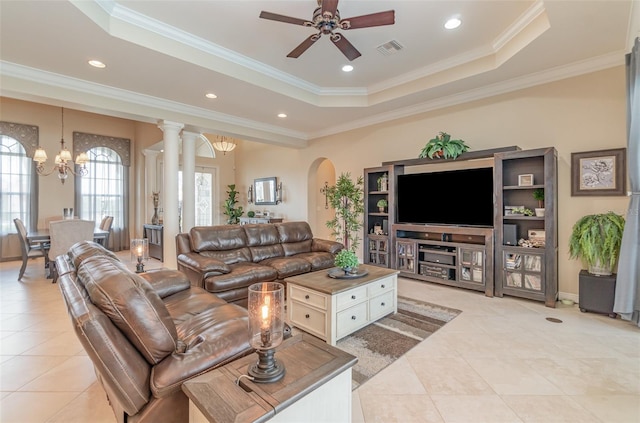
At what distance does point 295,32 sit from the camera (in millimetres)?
3270

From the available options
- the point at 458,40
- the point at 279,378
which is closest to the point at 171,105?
the point at 458,40

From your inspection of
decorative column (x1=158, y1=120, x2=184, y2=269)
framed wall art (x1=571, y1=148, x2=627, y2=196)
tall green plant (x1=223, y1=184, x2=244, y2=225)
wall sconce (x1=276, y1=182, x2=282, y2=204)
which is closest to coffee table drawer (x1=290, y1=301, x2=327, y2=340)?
decorative column (x1=158, y1=120, x2=184, y2=269)

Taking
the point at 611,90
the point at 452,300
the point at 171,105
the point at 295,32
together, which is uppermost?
the point at 295,32

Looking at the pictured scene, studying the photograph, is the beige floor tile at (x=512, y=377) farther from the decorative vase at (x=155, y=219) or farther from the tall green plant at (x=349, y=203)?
the decorative vase at (x=155, y=219)

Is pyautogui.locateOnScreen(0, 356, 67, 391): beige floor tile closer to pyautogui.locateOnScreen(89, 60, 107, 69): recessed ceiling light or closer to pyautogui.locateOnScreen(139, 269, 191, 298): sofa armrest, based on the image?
pyautogui.locateOnScreen(139, 269, 191, 298): sofa armrest

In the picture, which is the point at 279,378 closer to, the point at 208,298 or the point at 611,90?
the point at 208,298

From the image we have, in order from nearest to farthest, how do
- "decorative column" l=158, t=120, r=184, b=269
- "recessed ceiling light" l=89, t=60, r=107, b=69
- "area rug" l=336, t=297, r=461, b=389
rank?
"area rug" l=336, t=297, r=461, b=389
"recessed ceiling light" l=89, t=60, r=107, b=69
"decorative column" l=158, t=120, r=184, b=269

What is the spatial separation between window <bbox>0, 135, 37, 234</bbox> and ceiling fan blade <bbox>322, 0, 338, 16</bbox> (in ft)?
25.3

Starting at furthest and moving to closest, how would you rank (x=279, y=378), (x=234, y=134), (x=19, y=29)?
(x=234, y=134) → (x=19, y=29) → (x=279, y=378)

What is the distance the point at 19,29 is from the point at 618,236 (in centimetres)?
651

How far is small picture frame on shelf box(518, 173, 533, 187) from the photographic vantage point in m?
3.77

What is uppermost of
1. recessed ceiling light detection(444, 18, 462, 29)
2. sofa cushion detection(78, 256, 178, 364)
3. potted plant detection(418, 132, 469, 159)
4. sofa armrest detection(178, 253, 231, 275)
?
recessed ceiling light detection(444, 18, 462, 29)

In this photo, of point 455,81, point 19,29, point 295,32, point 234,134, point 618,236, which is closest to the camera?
point 19,29

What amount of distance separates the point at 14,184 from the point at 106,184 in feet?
5.47
